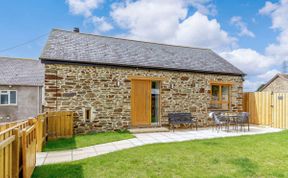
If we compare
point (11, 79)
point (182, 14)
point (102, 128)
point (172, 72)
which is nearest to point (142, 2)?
point (182, 14)

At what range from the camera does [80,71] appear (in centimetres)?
924

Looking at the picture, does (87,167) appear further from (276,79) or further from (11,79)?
(276,79)

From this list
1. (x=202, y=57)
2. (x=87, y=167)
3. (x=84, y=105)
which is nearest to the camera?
(x=87, y=167)

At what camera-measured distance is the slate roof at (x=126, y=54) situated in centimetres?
957

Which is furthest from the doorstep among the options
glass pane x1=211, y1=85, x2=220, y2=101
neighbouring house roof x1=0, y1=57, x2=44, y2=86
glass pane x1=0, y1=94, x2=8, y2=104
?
glass pane x1=0, y1=94, x2=8, y2=104

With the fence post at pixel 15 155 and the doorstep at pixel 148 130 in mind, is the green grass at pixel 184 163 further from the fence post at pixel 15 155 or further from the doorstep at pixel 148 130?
the doorstep at pixel 148 130

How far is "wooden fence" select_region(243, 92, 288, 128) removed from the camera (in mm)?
11320

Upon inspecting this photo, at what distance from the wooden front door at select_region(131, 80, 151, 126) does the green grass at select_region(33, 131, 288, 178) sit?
145 inches

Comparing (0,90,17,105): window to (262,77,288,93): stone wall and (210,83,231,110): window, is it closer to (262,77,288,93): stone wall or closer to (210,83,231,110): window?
(210,83,231,110): window

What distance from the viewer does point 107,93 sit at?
9.69 meters

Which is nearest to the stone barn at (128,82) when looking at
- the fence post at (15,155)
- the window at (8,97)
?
the fence post at (15,155)

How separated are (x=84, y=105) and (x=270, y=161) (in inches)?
296

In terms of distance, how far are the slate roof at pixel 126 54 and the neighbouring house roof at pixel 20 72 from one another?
9.35 metres

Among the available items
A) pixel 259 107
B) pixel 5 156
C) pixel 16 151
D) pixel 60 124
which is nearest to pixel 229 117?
pixel 259 107
